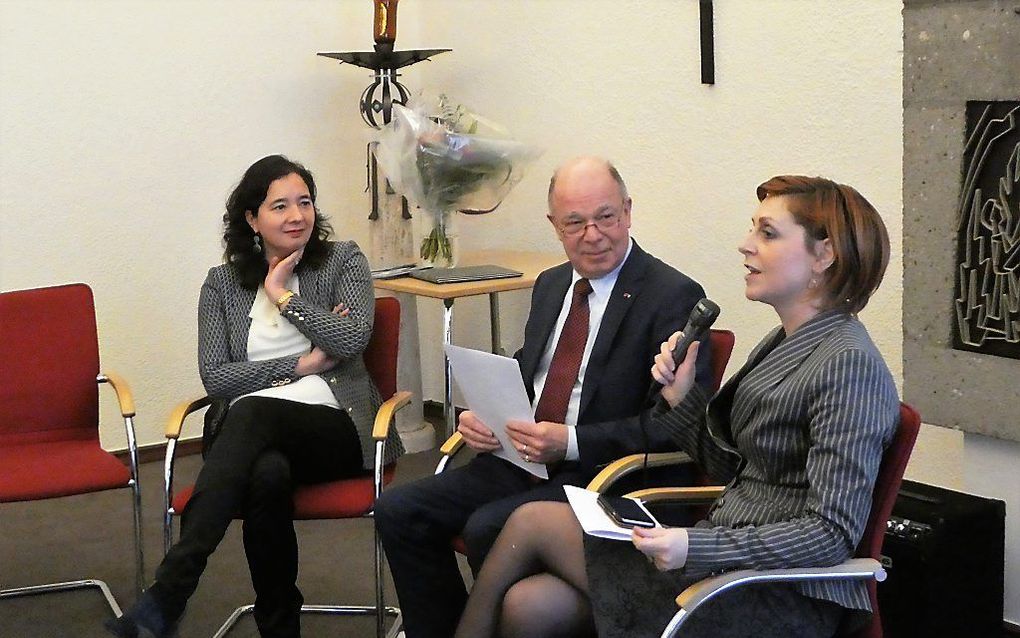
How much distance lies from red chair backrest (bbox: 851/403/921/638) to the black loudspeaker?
81 centimetres

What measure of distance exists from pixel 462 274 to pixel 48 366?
1.33m

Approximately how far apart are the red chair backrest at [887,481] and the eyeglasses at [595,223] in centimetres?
92

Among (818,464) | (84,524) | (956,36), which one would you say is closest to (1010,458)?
(956,36)

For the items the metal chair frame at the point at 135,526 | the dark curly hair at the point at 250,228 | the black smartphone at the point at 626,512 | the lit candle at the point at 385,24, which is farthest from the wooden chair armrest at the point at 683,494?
the lit candle at the point at 385,24

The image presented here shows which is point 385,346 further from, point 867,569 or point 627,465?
point 867,569

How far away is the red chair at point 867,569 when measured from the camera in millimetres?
1999

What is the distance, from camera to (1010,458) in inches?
120

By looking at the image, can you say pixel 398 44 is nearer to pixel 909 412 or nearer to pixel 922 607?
pixel 922 607

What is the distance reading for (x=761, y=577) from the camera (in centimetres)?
199

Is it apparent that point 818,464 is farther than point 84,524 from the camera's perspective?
No

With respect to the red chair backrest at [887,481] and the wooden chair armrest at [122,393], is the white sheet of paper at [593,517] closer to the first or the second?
the red chair backrest at [887,481]

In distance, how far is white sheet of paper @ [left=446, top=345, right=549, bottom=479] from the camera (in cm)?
267

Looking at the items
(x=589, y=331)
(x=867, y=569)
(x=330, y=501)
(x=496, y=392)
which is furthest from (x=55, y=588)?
(x=867, y=569)

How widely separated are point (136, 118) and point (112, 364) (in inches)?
38.2
